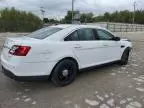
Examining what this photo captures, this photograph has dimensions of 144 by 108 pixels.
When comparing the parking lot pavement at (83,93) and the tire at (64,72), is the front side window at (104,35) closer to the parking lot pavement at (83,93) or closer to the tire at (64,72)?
the parking lot pavement at (83,93)

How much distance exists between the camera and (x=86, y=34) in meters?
5.62

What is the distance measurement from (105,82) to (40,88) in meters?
1.74

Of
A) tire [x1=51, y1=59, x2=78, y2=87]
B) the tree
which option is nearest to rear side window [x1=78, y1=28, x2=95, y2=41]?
tire [x1=51, y1=59, x2=78, y2=87]

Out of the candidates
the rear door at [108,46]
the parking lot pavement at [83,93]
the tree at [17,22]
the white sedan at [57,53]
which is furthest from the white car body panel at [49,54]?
the tree at [17,22]

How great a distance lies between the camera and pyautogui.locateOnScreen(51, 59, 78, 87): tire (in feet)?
15.9

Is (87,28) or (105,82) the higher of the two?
(87,28)

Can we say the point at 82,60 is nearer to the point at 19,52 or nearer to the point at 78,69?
the point at 78,69

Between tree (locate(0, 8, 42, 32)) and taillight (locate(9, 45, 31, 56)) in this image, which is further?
tree (locate(0, 8, 42, 32))

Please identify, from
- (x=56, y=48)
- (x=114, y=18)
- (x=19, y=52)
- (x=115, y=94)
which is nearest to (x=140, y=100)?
(x=115, y=94)

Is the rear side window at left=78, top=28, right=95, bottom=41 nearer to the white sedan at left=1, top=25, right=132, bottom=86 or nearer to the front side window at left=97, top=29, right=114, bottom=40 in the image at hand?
the white sedan at left=1, top=25, right=132, bottom=86

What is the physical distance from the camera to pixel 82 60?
5402 millimetres

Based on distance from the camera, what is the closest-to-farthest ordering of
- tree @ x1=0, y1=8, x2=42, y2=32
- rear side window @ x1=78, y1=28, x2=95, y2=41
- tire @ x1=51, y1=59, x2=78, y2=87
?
tire @ x1=51, y1=59, x2=78, y2=87 → rear side window @ x1=78, y1=28, x2=95, y2=41 → tree @ x1=0, y1=8, x2=42, y2=32

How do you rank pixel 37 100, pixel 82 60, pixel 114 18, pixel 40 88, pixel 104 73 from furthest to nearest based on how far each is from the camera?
pixel 114 18
pixel 104 73
pixel 82 60
pixel 40 88
pixel 37 100

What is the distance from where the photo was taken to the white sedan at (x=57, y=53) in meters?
4.37
